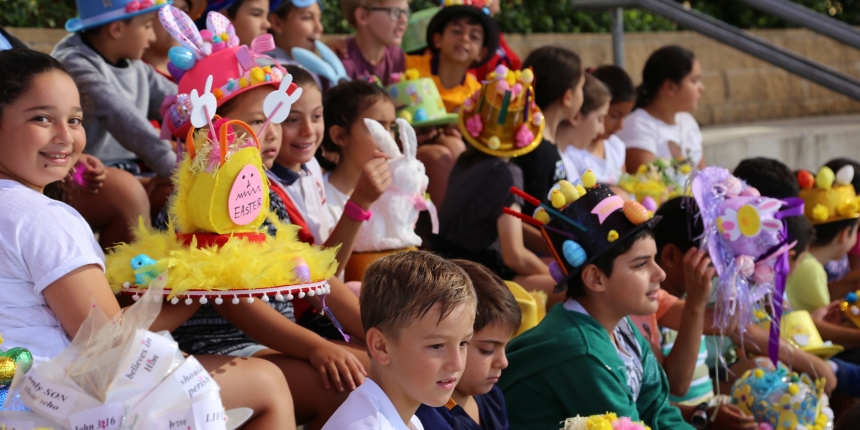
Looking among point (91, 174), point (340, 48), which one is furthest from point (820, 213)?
point (91, 174)

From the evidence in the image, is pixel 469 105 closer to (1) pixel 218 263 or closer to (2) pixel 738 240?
(2) pixel 738 240

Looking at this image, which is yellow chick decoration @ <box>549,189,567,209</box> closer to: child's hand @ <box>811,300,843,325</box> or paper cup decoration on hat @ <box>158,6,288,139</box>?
paper cup decoration on hat @ <box>158,6,288,139</box>

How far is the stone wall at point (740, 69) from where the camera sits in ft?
29.1

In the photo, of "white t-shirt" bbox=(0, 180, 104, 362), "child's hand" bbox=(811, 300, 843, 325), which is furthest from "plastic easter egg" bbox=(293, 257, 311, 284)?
"child's hand" bbox=(811, 300, 843, 325)

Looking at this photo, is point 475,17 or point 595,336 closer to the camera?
point 595,336

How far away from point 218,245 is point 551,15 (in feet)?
23.7

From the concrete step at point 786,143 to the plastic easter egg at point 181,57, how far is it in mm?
5038

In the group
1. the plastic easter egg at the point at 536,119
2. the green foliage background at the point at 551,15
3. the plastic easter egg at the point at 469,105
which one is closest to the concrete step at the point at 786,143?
the green foliage background at the point at 551,15

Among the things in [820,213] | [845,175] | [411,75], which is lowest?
[820,213]

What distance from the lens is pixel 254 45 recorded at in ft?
11.1

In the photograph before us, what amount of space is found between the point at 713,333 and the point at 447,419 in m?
1.78

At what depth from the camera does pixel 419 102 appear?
16.5 ft

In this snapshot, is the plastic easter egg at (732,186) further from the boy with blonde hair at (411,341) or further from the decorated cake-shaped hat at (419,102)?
the boy with blonde hair at (411,341)

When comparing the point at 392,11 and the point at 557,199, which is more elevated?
the point at 392,11
